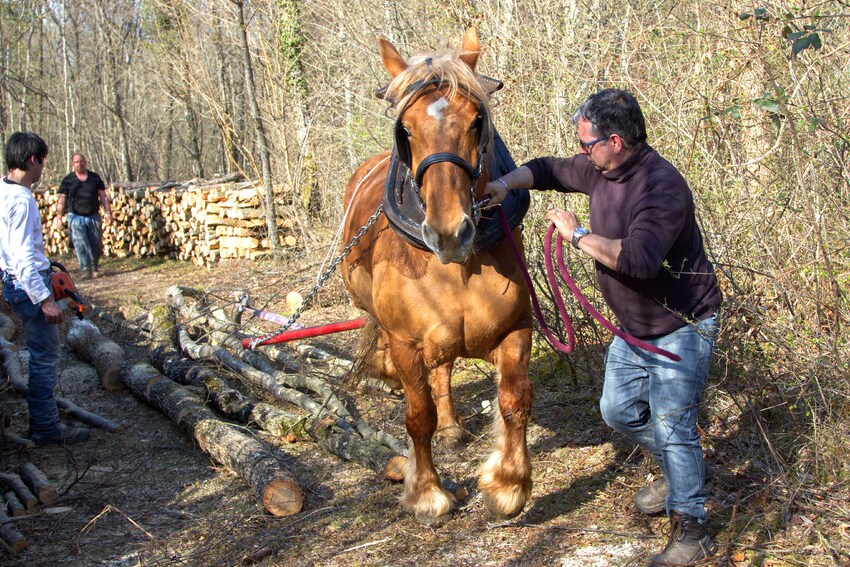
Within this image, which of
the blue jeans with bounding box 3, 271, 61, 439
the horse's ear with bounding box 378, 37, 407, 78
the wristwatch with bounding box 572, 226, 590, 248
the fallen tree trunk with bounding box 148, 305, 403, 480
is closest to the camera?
the wristwatch with bounding box 572, 226, 590, 248

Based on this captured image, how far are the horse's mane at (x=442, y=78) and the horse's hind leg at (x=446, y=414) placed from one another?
1.91 m

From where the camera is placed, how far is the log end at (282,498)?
3922 millimetres

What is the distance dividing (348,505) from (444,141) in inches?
80.1

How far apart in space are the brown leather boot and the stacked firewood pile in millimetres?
8943

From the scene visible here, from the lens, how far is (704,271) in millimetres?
3031

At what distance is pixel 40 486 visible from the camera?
420 centimetres

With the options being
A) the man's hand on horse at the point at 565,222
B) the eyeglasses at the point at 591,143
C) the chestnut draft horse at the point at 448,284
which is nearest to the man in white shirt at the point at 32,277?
the chestnut draft horse at the point at 448,284

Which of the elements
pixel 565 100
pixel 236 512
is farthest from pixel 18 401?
pixel 565 100

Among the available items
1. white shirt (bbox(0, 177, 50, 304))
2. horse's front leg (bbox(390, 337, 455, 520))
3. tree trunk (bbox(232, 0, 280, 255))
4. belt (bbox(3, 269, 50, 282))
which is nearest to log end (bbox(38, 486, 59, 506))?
white shirt (bbox(0, 177, 50, 304))

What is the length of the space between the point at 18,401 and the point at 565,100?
510 cm

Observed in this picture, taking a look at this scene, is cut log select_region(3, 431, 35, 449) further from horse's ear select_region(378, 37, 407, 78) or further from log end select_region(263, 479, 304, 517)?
horse's ear select_region(378, 37, 407, 78)

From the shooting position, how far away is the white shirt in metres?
4.65

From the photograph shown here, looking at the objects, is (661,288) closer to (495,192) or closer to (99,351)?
(495,192)

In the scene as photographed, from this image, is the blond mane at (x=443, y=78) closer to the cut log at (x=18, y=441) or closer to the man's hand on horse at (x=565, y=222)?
the man's hand on horse at (x=565, y=222)
